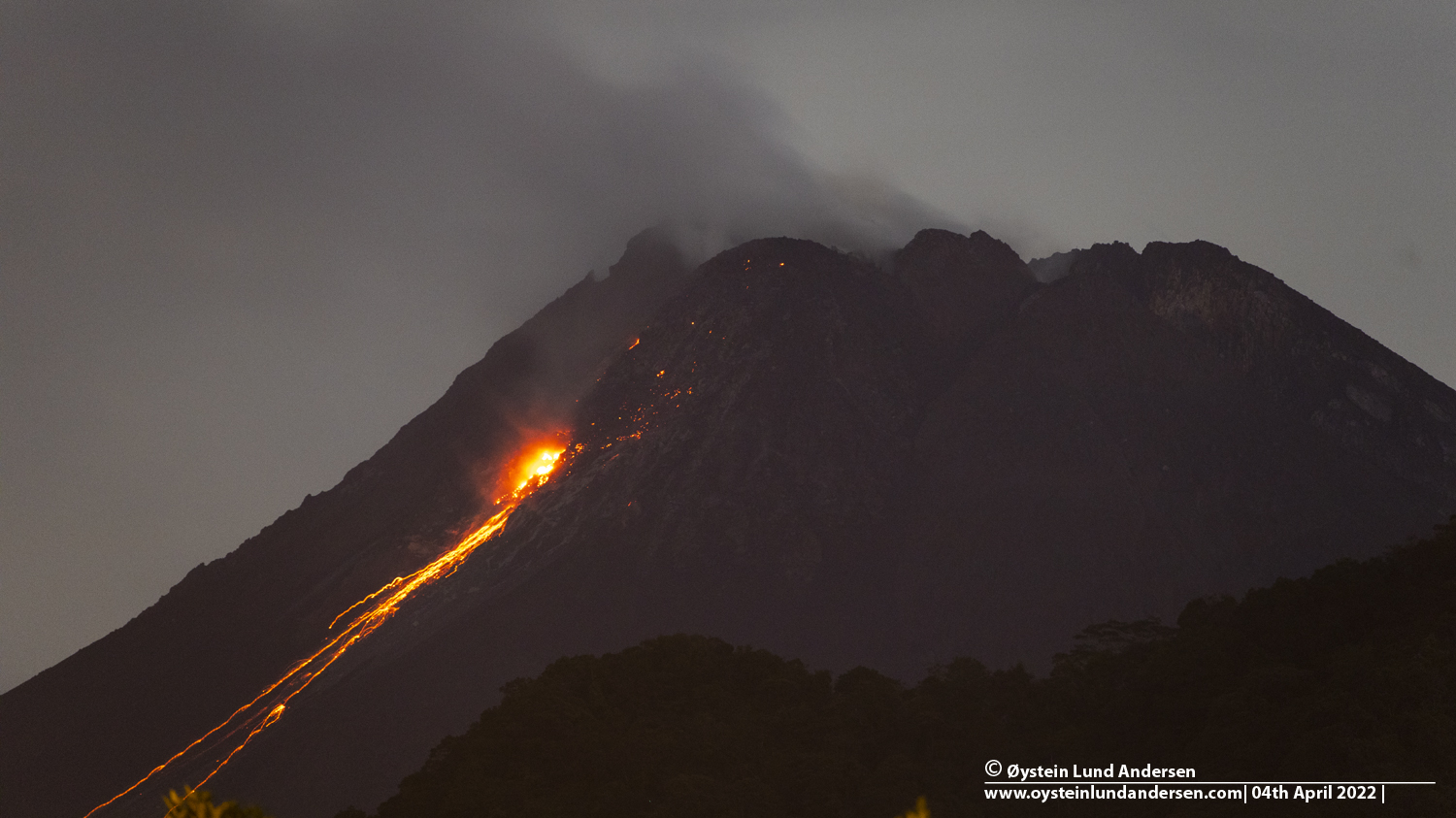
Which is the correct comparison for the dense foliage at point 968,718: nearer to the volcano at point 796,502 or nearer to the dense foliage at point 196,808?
the volcano at point 796,502

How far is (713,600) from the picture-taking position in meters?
114

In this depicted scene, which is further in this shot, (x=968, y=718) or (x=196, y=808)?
(x=968, y=718)

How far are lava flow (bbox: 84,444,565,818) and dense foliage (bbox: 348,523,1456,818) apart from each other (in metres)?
50.1

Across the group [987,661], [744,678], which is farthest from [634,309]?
[744,678]

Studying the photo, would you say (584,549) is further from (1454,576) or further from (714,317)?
(1454,576)

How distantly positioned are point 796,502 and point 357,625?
40.6m

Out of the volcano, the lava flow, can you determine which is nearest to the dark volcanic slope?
the volcano

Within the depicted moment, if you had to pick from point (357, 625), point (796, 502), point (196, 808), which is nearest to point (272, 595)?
point (357, 625)

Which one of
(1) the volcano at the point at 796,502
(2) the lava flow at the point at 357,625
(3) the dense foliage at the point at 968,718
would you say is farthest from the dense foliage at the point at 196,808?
(2) the lava flow at the point at 357,625

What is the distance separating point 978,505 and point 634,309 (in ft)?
168

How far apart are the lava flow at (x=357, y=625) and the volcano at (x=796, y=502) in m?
1.53

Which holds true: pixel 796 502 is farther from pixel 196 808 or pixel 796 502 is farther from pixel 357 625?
pixel 196 808

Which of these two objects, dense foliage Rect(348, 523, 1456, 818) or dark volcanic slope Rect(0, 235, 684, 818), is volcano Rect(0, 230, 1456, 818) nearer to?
dark volcanic slope Rect(0, 235, 684, 818)

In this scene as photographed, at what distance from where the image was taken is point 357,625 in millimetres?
120312
